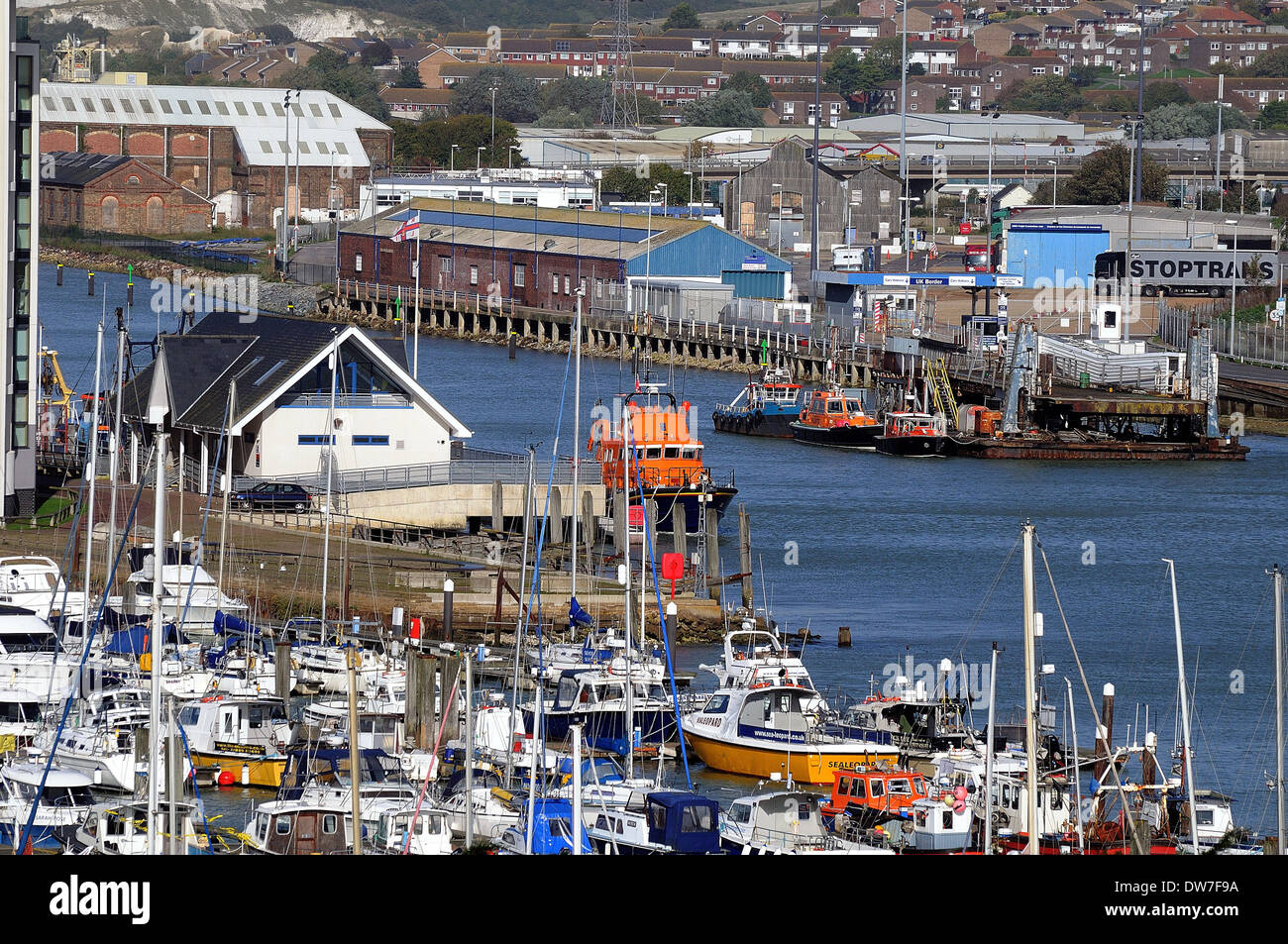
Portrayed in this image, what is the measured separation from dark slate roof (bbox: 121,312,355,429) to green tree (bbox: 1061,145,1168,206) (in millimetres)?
71427

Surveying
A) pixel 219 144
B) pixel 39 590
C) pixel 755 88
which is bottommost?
pixel 39 590

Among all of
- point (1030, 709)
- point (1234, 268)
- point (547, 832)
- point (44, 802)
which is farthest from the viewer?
point (1234, 268)

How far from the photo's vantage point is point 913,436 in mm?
50062

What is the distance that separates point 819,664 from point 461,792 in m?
10.2

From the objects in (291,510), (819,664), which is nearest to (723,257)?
(291,510)

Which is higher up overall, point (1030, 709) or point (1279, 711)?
point (1030, 709)

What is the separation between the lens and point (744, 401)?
5862cm

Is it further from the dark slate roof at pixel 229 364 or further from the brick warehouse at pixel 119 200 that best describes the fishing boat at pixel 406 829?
the brick warehouse at pixel 119 200

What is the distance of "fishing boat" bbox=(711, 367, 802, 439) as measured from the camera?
5247 cm

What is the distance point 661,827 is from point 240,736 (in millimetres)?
6433

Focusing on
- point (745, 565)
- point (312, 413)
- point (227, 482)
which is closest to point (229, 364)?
point (312, 413)

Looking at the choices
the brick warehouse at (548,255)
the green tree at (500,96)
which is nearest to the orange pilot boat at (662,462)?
the brick warehouse at (548,255)

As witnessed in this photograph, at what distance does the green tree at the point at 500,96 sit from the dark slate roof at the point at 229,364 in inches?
4968

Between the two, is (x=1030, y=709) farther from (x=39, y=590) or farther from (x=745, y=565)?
(x=745, y=565)
